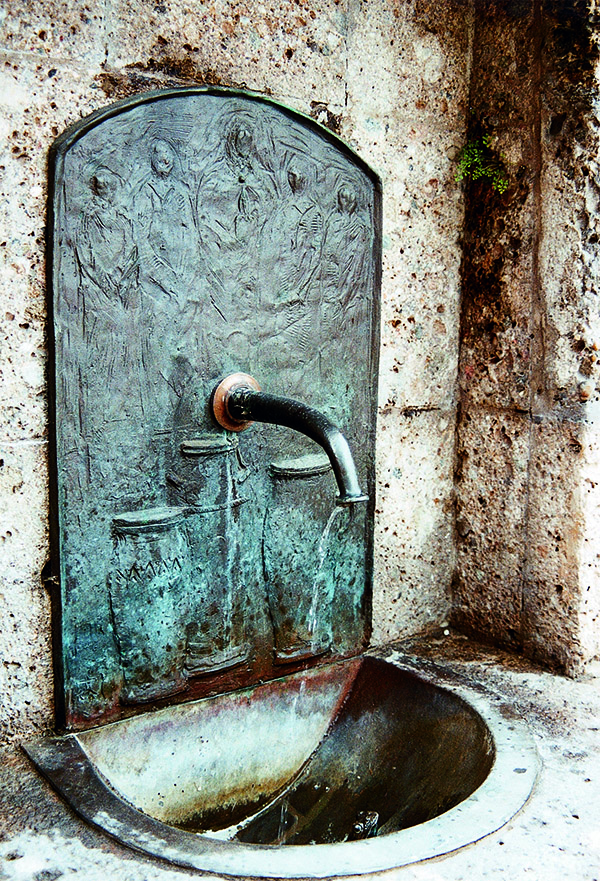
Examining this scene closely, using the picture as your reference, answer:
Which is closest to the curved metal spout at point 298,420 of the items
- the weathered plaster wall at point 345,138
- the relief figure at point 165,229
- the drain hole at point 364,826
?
the relief figure at point 165,229

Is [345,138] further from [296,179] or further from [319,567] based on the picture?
[319,567]

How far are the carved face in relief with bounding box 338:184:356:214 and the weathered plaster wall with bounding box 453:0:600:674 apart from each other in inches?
15.7

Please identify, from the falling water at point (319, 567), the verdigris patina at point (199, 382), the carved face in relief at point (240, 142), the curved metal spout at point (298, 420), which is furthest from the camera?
the falling water at point (319, 567)

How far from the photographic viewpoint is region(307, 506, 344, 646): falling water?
1926 mm

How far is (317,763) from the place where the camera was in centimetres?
193

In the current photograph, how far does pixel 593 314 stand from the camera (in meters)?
1.86

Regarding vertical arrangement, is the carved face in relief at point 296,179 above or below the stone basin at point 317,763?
above

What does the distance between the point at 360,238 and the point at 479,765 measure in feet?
3.90

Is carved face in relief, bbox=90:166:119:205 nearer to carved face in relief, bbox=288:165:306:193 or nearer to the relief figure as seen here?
the relief figure

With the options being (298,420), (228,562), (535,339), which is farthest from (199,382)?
(535,339)

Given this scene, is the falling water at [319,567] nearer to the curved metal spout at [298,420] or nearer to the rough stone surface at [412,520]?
the rough stone surface at [412,520]

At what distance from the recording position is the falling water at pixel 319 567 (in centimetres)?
193

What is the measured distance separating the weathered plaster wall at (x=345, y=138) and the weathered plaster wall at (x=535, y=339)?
0.24 feet

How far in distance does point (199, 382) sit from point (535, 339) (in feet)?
2.77
